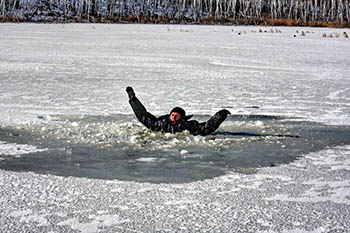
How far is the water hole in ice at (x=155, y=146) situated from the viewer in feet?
17.6

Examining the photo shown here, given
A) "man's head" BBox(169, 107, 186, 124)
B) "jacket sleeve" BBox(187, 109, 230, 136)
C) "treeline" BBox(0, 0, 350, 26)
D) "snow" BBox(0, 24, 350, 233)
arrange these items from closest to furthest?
"snow" BBox(0, 24, 350, 233) → "jacket sleeve" BBox(187, 109, 230, 136) → "man's head" BBox(169, 107, 186, 124) → "treeline" BBox(0, 0, 350, 26)

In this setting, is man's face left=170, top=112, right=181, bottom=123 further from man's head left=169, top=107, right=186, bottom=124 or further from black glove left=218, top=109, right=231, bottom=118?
black glove left=218, top=109, right=231, bottom=118

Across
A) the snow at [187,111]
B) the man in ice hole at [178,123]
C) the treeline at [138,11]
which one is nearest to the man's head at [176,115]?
the man in ice hole at [178,123]

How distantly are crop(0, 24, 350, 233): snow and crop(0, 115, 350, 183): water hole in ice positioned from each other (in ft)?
0.46

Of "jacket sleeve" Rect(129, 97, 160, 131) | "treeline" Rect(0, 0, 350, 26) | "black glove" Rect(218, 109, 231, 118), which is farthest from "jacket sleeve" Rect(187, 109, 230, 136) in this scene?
"treeline" Rect(0, 0, 350, 26)

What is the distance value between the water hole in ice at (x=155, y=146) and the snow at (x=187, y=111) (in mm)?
141

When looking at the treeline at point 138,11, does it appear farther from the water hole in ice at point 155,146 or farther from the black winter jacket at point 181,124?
the black winter jacket at point 181,124

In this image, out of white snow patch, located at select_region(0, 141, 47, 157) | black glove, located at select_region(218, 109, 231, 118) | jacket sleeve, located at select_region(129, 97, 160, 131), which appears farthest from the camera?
jacket sleeve, located at select_region(129, 97, 160, 131)

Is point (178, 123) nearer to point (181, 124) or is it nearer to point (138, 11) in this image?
point (181, 124)

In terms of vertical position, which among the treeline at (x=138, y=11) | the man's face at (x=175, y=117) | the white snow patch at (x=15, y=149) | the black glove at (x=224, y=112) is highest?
the treeline at (x=138, y=11)

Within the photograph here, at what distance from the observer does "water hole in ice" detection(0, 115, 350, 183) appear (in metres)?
5.36

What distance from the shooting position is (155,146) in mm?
6398

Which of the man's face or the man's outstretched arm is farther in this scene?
the man's outstretched arm

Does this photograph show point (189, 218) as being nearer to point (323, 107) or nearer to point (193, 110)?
point (193, 110)
